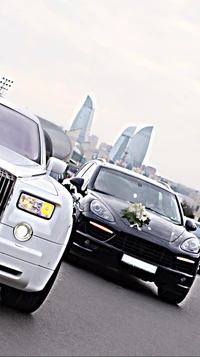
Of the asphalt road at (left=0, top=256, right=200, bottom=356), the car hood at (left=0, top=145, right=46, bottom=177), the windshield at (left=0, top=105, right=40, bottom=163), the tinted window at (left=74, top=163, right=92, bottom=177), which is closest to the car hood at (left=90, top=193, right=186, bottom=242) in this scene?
the asphalt road at (left=0, top=256, right=200, bottom=356)

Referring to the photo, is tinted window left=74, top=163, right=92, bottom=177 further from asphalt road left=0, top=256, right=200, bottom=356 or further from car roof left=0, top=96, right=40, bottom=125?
car roof left=0, top=96, right=40, bottom=125

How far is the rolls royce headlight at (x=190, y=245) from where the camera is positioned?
35.0 ft

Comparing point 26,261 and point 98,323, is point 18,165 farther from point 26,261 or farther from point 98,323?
point 98,323

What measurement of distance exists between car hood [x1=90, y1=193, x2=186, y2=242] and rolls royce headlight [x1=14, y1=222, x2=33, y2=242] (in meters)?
4.76

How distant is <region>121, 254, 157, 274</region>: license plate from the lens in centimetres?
1036

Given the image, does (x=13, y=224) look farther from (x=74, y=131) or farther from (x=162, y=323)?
(x=74, y=131)

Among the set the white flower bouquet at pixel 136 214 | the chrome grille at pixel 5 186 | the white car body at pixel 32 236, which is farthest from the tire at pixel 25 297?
the white flower bouquet at pixel 136 214

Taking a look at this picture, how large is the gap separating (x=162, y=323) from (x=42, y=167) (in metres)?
2.46

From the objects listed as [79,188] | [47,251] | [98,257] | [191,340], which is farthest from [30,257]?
[79,188]

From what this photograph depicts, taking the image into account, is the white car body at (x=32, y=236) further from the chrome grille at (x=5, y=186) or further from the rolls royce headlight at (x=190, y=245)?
the rolls royce headlight at (x=190, y=245)

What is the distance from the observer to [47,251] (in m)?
6.07

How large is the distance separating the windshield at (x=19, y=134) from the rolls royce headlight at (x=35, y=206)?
4.25 ft

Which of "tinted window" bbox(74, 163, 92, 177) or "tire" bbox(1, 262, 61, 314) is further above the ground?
"tinted window" bbox(74, 163, 92, 177)

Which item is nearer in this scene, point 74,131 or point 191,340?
point 191,340
